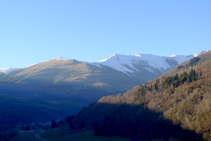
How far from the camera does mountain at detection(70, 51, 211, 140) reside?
4609 inches

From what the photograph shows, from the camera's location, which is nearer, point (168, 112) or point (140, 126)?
point (168, 112)

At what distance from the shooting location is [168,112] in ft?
458

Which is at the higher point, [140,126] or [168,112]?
[168,112]

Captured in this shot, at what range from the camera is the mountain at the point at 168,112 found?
4609 inches

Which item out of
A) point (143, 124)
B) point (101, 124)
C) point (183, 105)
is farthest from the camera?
point (101, 124)

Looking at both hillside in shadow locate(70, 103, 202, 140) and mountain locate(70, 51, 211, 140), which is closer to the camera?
mountain locate(70, 51, 211, 140)

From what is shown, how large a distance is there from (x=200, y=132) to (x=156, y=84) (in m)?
82.1

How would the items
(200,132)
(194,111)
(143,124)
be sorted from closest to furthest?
1. (200,132)
2. (194,111)
3. (143,124)

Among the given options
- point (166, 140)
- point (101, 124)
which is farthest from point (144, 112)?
point (166, 140)

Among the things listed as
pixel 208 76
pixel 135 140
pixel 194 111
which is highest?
pixel 208 76

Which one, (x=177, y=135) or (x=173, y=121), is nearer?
(x=177, y=135)

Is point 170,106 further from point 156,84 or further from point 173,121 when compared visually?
point 156,84

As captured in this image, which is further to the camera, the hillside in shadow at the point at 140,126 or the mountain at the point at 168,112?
the hillside in shadow at the point at 140,126

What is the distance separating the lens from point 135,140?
429ft
